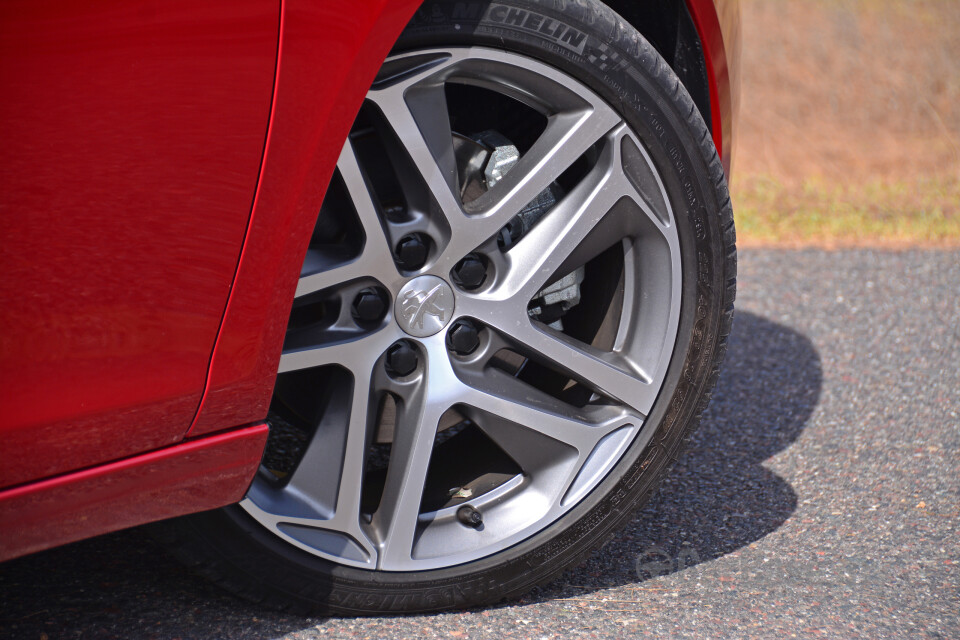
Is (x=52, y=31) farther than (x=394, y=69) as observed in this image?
No

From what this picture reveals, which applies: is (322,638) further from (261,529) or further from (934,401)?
(934,401)

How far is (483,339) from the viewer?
1.73m

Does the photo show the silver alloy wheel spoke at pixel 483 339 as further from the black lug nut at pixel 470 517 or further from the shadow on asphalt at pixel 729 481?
the shadow on asphalt at pixel 729 481

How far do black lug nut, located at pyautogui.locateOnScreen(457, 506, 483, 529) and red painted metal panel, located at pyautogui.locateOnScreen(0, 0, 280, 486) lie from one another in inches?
23.8

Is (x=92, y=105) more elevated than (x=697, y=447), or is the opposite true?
(x=92, y=105)

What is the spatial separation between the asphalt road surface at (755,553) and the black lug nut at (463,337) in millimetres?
521

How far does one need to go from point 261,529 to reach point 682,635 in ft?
2.62

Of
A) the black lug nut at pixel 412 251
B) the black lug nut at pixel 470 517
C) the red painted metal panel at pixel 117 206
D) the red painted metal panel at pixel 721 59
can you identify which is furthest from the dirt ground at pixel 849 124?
the red painted metal panel at pixel 117 206

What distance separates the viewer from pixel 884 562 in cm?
201

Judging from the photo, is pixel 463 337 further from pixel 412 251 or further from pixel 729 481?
pixel 729 481

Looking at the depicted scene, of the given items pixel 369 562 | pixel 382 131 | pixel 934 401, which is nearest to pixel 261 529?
pixel 369 562

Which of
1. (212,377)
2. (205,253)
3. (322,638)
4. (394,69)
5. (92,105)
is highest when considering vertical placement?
(394,69)

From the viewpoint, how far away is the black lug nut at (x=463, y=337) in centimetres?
169

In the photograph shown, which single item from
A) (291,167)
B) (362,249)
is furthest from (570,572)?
(291,167)
